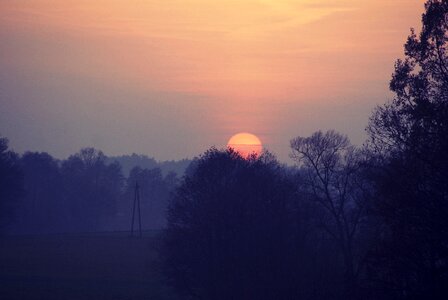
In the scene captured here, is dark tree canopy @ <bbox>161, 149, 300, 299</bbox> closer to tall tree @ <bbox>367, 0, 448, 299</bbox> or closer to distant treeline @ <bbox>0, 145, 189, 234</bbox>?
tall tree @ <bbox>367, 0, 448, 299</bbox>

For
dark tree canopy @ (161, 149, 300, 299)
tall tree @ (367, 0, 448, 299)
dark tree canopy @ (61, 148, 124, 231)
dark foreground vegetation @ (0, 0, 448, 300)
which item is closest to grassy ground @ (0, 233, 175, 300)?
dark foreground vegetation @ (0, 0, 448, 300)

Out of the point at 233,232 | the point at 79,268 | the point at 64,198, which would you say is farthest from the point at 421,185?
the point at 64,198

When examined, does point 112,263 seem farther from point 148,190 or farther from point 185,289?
point 148,190

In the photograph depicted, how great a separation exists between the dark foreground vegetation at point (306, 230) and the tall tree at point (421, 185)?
26 millimetres

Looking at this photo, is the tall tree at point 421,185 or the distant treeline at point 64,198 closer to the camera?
the tall tree at point 421,185

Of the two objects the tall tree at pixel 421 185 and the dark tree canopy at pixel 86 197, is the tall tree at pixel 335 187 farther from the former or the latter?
the dark tree canopy at pixel 86 197

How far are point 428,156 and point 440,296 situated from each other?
3382 mm

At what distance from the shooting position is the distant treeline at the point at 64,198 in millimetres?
95438

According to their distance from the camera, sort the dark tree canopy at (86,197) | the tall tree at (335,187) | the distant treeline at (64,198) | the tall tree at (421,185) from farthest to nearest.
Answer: the dark tree canopy at (86,197) < the distant treeline at (64,198) < the tall tree at (335,187) < the tall tree at (421,185)

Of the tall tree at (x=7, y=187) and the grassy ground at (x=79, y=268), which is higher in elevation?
the tall tree at (x=7, y=187)

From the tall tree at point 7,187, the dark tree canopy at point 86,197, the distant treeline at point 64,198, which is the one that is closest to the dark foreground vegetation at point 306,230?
the tall tree at point 7,187

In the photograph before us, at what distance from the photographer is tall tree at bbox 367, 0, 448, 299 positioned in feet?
51.1

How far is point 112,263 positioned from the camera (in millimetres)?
64125

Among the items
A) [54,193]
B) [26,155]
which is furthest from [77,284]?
[26,155]
